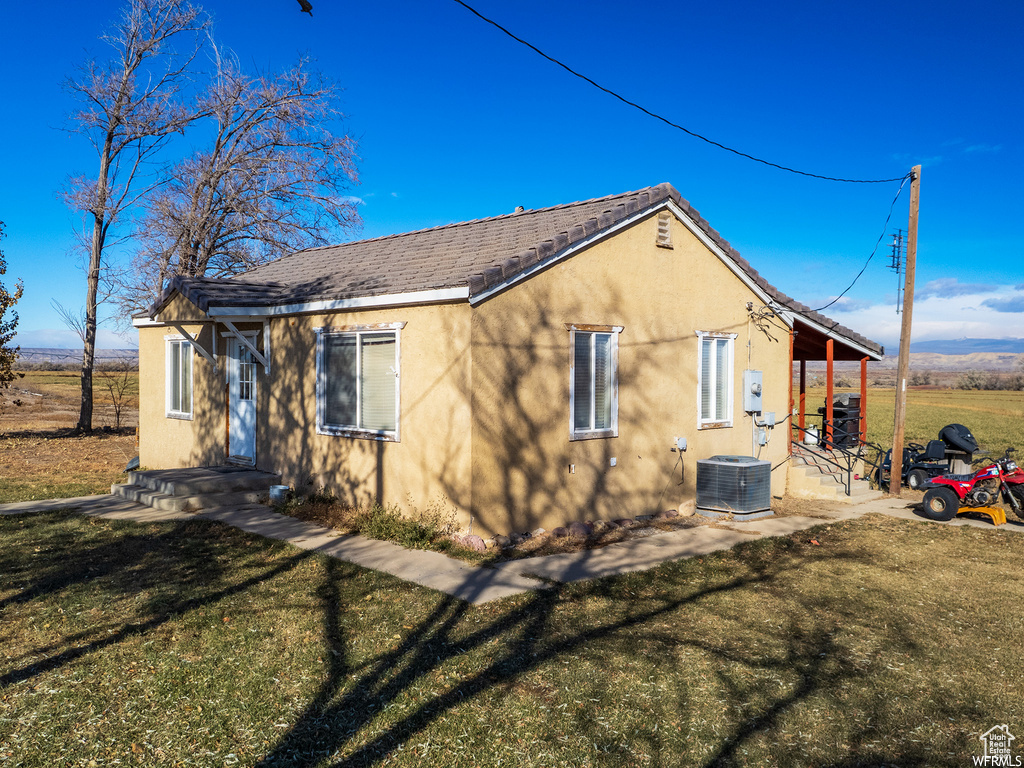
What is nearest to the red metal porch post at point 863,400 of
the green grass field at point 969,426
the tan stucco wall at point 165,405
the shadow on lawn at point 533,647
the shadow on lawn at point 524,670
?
the green grass field at point 969,426

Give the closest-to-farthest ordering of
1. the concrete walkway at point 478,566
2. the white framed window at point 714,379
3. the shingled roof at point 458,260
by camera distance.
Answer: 1. the concrete walkway at point 478,566
2. the shingled roof at point 458,260
3. the white framed window at point 714,379

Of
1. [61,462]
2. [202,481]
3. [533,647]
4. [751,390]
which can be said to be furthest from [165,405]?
[533,647]

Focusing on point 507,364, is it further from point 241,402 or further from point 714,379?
point 241,402

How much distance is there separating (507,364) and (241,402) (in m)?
5.85

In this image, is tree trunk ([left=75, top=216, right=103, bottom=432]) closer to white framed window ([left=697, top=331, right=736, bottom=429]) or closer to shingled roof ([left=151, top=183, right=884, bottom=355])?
shingled roof ([left=151, top=183, right=884, bottom=355])

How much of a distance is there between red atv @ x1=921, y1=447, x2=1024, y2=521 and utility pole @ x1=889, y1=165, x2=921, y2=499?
84.2 inches

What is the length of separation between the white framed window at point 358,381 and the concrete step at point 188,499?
5.41ft

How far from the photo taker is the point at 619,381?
10.2 m

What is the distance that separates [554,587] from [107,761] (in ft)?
13.8

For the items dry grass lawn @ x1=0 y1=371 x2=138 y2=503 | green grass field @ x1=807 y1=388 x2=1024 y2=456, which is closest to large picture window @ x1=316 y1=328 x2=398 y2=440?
dry grass lawn @ x1=0 y1=371 x2=138 y2=503

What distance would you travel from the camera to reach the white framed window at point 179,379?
13812 mm

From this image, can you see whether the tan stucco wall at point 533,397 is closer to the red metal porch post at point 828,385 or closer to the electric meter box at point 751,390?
the electric meter box at point 751,390

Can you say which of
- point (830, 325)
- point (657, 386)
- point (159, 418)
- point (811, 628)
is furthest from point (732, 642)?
point (159, 418)

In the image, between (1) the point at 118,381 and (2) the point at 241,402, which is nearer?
(2) the point at 241,402
